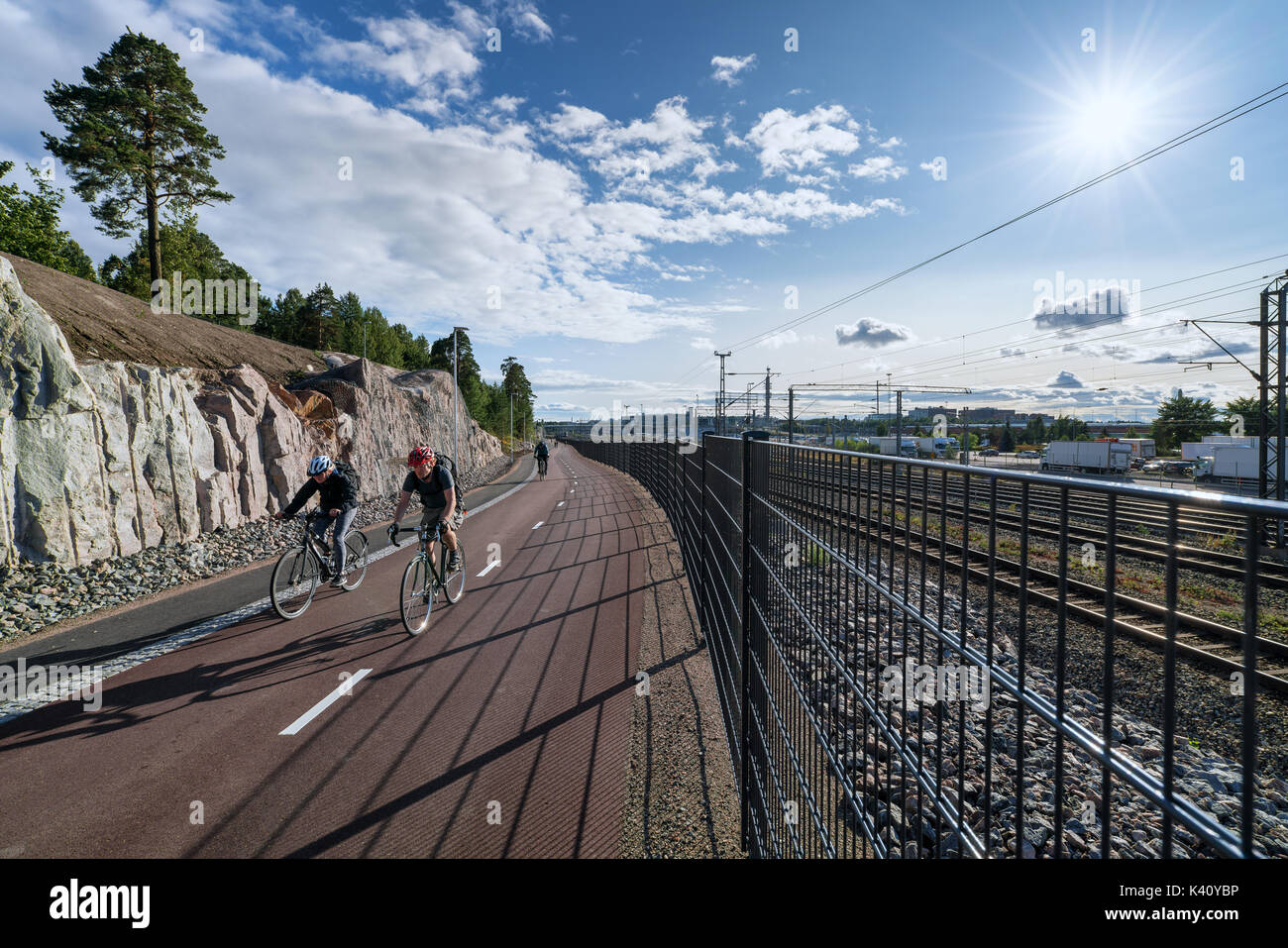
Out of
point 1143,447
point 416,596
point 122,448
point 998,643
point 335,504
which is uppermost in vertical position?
point 1143,447

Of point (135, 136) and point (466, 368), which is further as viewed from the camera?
point (466, 368)

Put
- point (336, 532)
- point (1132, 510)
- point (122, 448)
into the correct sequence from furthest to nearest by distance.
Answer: point (122, 448) < point (336, 532) < point (1132, 510)

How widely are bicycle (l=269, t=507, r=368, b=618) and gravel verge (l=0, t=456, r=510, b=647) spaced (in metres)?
1.64

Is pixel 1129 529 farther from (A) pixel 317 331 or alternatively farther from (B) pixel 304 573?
(A) pixel 317 331

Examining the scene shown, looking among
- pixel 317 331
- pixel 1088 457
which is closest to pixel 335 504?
pixel 1088 457

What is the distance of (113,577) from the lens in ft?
31.0

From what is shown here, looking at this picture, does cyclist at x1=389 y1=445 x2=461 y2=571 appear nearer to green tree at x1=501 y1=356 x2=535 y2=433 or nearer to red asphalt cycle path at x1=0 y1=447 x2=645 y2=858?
red asphalt cycle path at x1=0 y1=447 x2=645 y2=858

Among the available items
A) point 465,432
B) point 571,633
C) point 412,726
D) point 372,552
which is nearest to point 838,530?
point 412,726

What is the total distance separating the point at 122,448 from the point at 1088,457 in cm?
5625

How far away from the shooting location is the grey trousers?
329 inches

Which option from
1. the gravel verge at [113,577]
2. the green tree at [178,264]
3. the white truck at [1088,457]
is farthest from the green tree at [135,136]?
the white truck at [1088,457]
